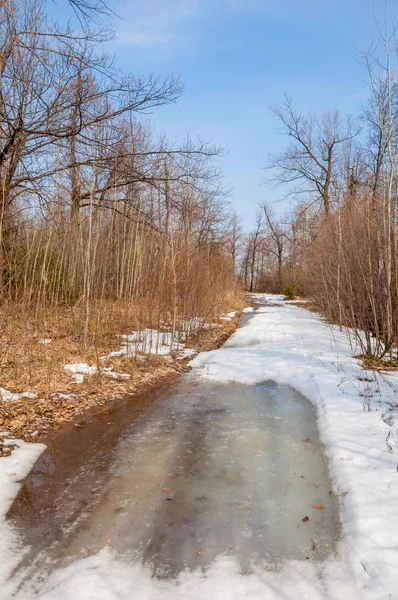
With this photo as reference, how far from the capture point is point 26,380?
5.89 m

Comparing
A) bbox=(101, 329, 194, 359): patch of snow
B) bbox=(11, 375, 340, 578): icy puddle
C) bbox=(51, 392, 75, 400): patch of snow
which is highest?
bbox=(101, 329, 194, 359): patch of snow

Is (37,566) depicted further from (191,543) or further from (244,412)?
(244,412)

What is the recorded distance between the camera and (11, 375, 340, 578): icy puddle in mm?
2695

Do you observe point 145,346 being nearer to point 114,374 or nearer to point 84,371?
point 114,374

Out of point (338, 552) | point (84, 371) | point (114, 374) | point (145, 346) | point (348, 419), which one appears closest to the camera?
point (338, 552)

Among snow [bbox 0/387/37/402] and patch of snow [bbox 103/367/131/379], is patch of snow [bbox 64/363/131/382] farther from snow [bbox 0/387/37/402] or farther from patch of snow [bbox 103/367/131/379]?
snow [bbox 0/387/37/402]

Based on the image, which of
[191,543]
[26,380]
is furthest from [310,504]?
[26,380]

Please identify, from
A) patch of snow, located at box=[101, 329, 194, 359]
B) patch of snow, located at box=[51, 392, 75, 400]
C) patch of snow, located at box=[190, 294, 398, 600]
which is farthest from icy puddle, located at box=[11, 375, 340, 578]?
patch of snow, located at box=[101, 329, 194, 359]

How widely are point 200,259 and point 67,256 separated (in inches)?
150

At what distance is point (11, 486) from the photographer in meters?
3.50

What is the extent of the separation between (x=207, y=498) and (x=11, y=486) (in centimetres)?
173

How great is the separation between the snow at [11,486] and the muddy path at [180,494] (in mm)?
66

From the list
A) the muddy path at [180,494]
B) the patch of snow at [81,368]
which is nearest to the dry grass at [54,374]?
the patch of snow at [81,368]

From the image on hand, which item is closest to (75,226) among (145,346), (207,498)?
(145,346)
